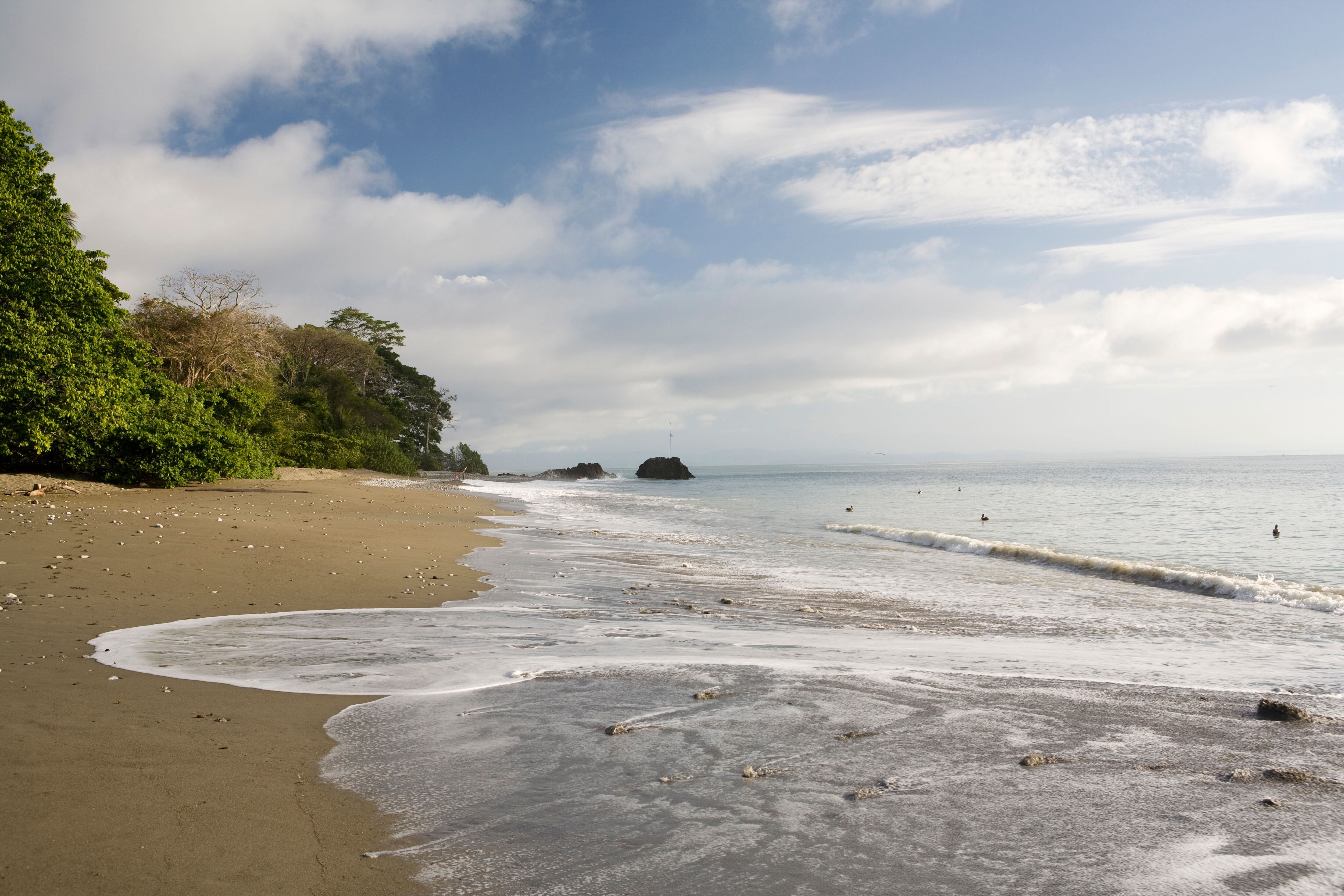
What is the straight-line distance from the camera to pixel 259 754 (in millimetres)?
4098

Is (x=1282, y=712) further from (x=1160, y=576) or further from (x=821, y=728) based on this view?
(x=1160, y=576)

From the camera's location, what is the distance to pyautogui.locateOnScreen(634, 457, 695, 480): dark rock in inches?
4437

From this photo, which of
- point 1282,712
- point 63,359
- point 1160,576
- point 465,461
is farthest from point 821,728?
point 465,461

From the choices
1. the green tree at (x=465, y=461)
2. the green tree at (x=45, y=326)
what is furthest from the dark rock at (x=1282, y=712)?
the green tree at (x=465, y=461)

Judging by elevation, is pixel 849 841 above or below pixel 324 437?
below

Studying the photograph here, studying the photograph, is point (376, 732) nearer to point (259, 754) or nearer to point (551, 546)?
point (259, 754)

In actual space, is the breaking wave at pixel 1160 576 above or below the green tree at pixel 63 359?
below

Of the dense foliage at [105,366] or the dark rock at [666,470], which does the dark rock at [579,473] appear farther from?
the dense foliage at [105,366]

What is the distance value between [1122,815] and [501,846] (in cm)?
302

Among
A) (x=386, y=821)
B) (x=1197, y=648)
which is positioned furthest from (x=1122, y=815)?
(x=1197, y=648)

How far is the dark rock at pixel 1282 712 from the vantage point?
523 centimetres

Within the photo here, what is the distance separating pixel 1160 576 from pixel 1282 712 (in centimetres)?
1099

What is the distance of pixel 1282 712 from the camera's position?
526cm

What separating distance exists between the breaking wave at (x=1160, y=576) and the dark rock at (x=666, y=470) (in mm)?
90147
